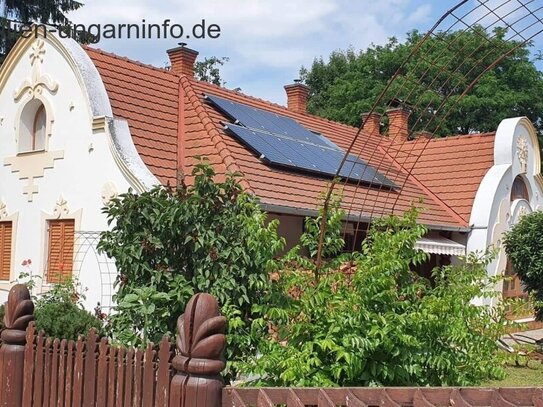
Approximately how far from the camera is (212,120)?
1459 centimetres

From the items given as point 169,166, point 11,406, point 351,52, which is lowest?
point 11,406

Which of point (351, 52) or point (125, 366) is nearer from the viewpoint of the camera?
point (125, 366)

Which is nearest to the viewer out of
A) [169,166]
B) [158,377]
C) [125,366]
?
[158,377]

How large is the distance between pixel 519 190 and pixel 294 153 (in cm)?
830

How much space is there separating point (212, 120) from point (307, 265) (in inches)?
367

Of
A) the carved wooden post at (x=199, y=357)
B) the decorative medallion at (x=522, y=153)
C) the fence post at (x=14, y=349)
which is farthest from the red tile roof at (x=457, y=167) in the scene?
the carved wooden post at (x=199, y=357)

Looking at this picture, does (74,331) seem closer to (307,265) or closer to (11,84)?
(307,265)

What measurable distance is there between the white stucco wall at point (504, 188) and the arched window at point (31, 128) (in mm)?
10497

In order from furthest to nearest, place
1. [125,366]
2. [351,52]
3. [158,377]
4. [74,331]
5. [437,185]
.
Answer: [351,52] → [437,185] → [74,331] → [125,366] → [158,377]

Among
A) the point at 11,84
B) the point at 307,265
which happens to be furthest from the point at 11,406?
the point at 11,84

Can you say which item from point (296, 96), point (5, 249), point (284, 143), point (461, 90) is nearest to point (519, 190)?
point (296, 96)

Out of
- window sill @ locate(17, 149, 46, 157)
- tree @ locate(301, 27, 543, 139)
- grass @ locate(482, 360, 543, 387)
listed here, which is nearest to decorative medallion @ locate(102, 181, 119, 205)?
window sill @ locate(17, 149, 46, 157)

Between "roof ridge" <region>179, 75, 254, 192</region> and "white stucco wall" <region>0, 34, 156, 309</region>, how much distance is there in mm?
1696

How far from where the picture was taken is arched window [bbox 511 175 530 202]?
64.7 ft
